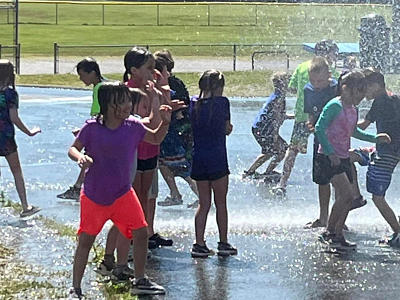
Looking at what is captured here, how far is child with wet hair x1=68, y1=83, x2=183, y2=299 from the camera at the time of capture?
19.2 feet

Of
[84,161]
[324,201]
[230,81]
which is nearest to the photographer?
[84,161]

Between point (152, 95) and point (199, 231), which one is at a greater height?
point (152, 95)

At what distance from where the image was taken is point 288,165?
989cm

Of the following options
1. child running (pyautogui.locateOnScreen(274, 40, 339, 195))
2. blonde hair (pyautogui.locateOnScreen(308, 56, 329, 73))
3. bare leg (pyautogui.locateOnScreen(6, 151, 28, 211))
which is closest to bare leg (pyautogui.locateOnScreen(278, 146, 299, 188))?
child running (pyautogui.locateOnScreen(274, 40, 339, 195))

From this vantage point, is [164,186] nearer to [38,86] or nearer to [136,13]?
[38,86]

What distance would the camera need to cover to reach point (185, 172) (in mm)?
8883

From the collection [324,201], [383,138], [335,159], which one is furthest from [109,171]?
[324,201]

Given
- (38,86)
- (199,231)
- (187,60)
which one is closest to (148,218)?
(199,231)

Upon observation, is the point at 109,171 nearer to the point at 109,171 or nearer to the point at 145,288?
the point at 109,171

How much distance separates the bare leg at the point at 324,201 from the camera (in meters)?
8.09

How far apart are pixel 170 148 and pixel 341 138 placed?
1.79 meters

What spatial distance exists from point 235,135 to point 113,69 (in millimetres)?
15157

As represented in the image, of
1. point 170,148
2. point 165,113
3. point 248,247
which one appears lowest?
point 248,247

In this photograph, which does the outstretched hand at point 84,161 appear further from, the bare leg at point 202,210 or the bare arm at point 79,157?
the bare leg at point 202,210
